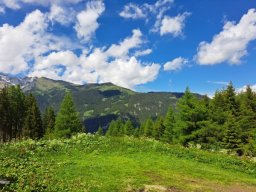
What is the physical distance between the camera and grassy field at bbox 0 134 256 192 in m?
19.3

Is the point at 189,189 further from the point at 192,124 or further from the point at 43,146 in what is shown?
the point at 192,124

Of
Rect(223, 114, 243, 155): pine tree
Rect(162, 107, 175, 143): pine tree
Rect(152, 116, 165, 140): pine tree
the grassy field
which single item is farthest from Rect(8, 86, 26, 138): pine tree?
the grassy field

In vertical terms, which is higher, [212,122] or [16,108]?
[16,108]

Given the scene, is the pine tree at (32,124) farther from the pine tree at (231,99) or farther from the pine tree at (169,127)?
the pine tree at (231,99)

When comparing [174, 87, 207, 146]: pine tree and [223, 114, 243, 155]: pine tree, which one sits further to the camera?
[223, 114, 243, 155]: pine tree

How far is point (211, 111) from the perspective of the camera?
65.5 meters

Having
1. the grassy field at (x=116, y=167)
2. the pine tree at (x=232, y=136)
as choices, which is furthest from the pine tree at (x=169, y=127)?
the grassy field at (x=116, y=167)

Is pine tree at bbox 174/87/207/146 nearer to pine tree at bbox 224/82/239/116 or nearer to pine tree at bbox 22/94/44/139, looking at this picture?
pine tree at bbox 224/82/239/116

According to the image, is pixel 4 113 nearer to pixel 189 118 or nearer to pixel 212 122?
pixel 189 118

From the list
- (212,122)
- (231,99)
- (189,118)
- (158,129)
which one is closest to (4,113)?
(158,129)

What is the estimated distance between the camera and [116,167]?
23.9 meters

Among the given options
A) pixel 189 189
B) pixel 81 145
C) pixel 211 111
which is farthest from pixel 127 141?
pixel 211 111

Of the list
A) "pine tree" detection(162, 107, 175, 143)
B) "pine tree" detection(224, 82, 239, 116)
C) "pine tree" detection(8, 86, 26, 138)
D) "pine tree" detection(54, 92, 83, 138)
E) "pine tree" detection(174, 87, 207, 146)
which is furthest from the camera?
"pine tree" detection(8, 86, 26, 138)

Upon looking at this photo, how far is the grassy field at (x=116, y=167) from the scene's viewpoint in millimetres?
19312
